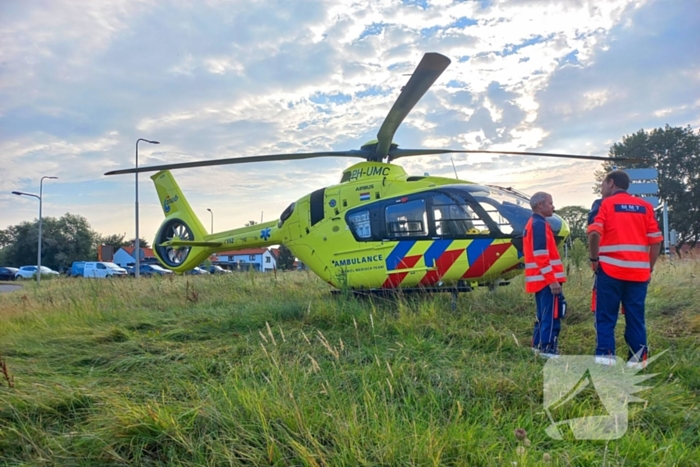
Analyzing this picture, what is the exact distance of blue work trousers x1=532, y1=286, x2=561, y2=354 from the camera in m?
4.19

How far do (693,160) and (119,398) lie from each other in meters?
47.8

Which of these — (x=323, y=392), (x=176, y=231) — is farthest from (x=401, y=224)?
(x=176, y=231)

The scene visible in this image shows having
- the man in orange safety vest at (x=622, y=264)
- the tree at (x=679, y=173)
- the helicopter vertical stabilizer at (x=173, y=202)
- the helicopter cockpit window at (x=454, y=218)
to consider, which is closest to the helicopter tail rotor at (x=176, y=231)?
the helicopter vertical stabilizer at (x=173, y=202)

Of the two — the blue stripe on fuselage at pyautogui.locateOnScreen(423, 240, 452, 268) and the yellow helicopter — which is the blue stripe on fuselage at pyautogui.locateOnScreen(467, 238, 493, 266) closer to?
the yellow helicopter

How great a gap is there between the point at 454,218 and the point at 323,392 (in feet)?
13.9

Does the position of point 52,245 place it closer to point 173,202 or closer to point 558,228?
point 173,202

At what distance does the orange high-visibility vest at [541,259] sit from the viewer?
4340mm

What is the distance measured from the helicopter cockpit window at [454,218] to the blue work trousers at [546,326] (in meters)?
2.05

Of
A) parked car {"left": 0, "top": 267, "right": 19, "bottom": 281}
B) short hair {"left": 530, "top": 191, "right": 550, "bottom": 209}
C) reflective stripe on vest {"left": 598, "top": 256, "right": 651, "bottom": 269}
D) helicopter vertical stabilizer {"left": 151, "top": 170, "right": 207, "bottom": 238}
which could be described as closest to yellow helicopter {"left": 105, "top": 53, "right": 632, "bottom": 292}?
short hair {"left": 530, "top": 191, "right": 550, "bottom": 209}

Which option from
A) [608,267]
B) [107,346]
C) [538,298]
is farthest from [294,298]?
[608,267]

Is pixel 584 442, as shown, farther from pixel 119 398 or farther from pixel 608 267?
pixel 119 398

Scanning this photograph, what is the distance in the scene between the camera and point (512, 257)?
6.17m

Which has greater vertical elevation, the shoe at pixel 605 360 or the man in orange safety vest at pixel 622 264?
the man in orange safety vest at pixel 622 264

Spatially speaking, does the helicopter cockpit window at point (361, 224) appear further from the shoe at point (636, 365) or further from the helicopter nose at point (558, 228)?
the shoe at point (636, 365)
